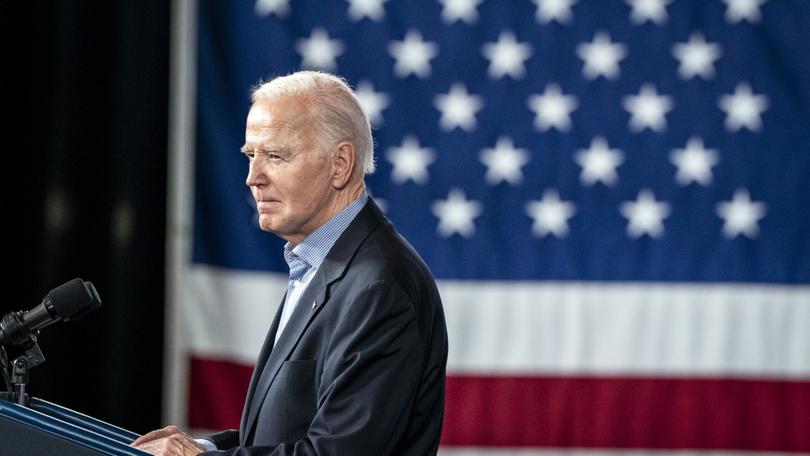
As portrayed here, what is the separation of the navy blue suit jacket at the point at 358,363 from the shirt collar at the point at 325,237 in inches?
0.7

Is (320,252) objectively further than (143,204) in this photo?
No

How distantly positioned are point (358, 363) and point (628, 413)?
2.19m

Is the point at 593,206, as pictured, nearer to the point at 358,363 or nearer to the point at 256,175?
the point at 256,175

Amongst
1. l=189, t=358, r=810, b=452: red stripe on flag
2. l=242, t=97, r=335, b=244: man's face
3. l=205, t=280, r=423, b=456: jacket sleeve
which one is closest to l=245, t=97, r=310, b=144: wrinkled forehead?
l=242, t=97, r=335, b=244: man's face

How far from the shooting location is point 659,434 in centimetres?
355

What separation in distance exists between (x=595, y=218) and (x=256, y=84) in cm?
115

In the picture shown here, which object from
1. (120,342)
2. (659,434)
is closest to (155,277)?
(120,342)

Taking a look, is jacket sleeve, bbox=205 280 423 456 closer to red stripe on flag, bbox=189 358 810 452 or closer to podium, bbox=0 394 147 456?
podium, bbox=0 394 147 456

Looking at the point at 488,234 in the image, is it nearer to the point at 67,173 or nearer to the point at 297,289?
the point at 67,173

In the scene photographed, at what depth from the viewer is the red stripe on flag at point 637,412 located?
3.55 meters

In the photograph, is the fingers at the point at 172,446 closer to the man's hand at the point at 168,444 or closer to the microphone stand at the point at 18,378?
the man's hand at the point at 168,444

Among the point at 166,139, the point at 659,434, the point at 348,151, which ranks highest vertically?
the point at 166,139

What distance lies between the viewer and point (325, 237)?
1756mm

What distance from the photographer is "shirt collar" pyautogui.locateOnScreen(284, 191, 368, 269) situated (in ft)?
5.74
